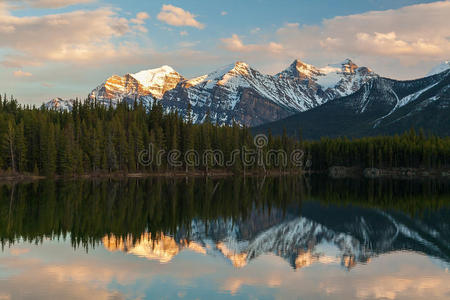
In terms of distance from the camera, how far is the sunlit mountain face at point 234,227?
116 ft

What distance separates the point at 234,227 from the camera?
46.4 metres

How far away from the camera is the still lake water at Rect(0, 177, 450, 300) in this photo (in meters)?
25.1

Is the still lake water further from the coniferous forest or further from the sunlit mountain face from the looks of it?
the coniferous forest

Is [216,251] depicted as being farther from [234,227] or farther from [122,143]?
[122,143]

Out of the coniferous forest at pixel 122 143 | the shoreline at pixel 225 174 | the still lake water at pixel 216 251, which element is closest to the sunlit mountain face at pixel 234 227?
the still lake water at pixel 216 251

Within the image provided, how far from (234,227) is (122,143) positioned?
93.0 metres

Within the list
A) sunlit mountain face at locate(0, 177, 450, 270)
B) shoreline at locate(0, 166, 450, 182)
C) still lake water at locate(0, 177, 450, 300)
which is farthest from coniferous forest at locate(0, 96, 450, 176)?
still lake water at locate(0, 177, 450, 300)

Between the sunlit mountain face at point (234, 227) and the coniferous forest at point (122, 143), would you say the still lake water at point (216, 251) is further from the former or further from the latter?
the coniferous forest at point (122, 143)

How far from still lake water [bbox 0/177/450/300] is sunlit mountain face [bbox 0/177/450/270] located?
0.34 feet

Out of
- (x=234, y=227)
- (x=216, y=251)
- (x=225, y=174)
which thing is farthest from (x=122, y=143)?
(x=216, y=251)

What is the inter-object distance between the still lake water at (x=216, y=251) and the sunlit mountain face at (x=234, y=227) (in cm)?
10

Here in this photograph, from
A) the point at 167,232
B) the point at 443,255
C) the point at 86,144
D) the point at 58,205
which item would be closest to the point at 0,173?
the point at 86,144

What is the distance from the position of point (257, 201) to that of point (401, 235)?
92.4ft

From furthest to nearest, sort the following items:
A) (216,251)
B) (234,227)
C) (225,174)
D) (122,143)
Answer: (225,174), (122,143), (234,227), (216,251)
